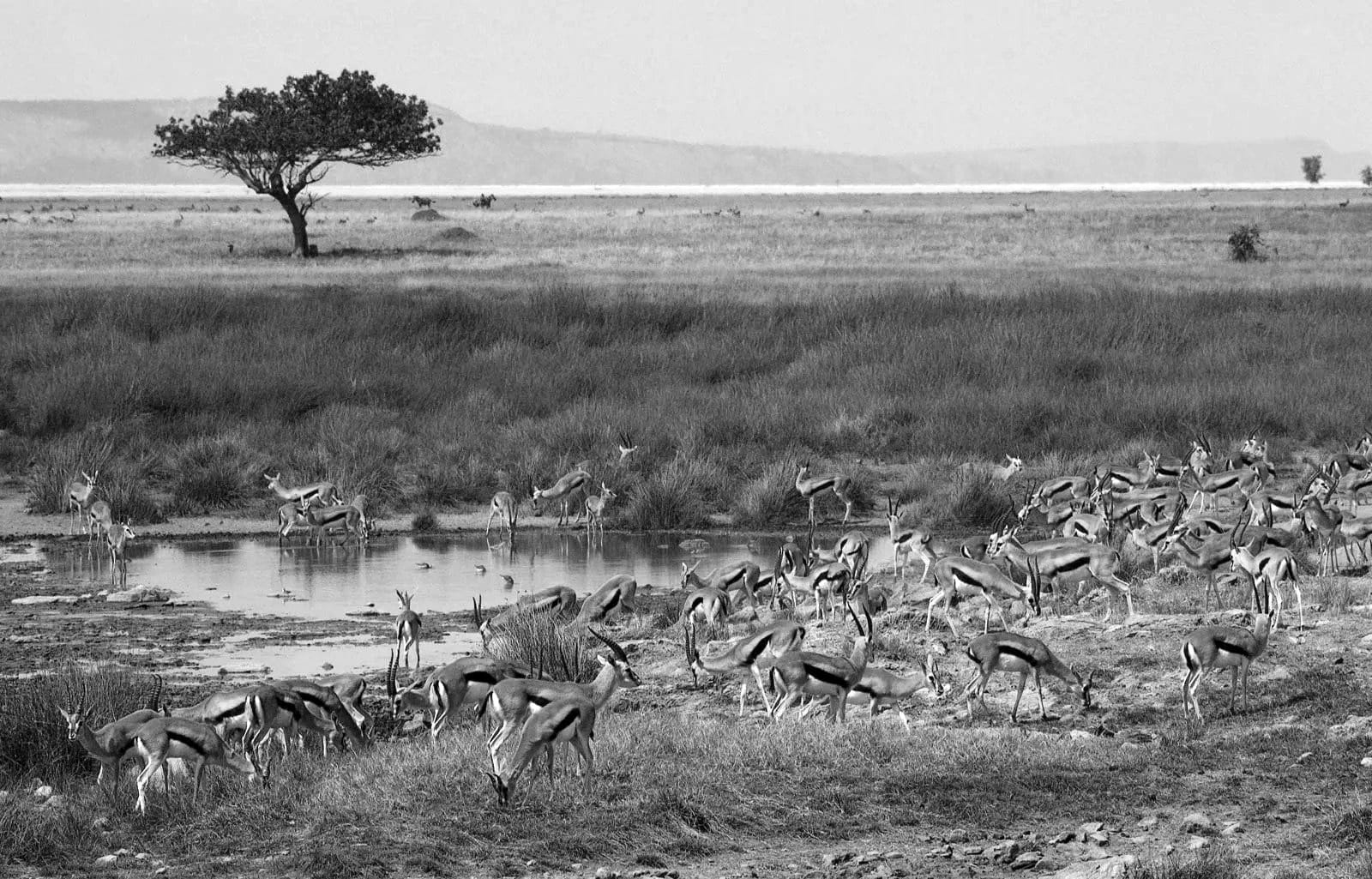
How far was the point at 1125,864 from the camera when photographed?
6.86 metres

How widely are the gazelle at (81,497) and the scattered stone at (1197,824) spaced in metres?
14.9

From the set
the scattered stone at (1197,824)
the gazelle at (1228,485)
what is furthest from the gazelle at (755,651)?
the gazelle at (1228,485)

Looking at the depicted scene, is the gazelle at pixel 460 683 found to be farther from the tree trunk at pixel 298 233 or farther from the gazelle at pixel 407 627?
the tree trunk at pixel 298 233

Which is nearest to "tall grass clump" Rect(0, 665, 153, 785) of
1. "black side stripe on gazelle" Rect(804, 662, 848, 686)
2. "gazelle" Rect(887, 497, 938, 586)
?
"black side stripe on gazelle" Rect(804, 662, 848, 686)

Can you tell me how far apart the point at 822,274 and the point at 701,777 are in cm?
3752

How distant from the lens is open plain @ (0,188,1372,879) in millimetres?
7660

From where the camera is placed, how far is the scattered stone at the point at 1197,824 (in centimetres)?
755

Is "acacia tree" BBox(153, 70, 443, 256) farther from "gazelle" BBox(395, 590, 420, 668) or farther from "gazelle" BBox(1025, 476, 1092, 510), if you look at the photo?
"gazelle" BBox(395, 590, 420, 668)

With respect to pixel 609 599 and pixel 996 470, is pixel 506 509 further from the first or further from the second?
pixel 996 470

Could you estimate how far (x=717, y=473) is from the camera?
22172mm

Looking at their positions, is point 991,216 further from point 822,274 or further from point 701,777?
point 701,777

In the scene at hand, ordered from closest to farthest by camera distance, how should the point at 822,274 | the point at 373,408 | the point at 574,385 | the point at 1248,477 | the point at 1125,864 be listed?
the point at 1125,864 < the point at 1248,477 < the point at 373,408 < the point at 574,385 < the point at 822,274

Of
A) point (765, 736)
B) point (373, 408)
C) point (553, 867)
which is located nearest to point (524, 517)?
point (373, 408)

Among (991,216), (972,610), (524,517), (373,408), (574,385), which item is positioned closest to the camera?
(972,610)
